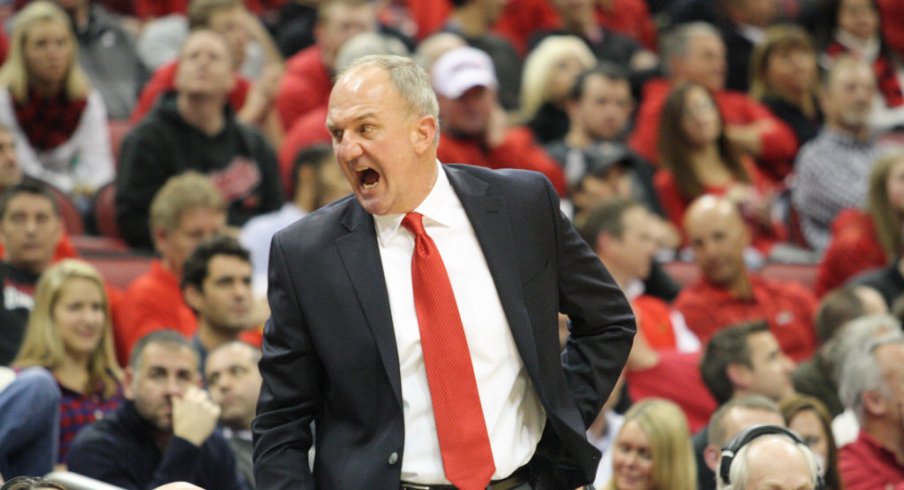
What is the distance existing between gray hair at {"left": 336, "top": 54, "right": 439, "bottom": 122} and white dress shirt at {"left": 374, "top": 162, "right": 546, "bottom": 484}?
0.14 meters

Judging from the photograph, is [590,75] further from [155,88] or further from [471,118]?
[155,88]

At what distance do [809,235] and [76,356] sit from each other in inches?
162

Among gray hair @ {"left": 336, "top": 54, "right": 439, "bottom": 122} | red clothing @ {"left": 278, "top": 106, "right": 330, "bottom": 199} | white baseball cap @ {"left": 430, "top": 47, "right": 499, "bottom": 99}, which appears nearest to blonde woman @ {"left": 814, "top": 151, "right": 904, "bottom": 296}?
white baseball cap @ {"left": 430, "top": 47, "right": 499, "bottom": 99}

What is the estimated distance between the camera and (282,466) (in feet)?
8.81

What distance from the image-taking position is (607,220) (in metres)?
6.38

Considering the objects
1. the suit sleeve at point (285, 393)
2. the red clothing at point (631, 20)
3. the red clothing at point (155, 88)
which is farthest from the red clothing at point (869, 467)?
the red clothing at point (631, 20)

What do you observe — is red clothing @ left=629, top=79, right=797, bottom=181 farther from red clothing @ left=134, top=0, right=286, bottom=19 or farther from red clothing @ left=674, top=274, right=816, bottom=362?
red clothing @ left=134, top=0, right=286, bottom=19

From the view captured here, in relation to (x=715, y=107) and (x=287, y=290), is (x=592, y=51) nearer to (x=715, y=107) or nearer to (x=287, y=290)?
(x=715, y=107)

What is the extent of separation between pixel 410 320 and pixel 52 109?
441cm

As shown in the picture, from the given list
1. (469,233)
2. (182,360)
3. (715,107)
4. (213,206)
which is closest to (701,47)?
(715,107)

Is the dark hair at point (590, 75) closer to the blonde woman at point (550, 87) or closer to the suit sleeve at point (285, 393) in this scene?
the blonde woman at point (550, 87)

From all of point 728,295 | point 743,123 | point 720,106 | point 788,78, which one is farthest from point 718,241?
point 788,78

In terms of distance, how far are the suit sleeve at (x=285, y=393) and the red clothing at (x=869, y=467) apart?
2.52 meters

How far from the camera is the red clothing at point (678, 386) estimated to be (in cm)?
572
